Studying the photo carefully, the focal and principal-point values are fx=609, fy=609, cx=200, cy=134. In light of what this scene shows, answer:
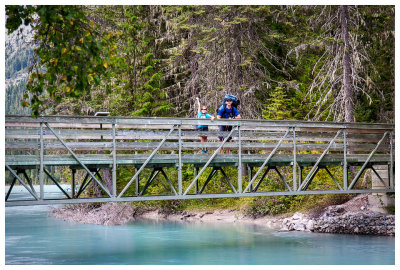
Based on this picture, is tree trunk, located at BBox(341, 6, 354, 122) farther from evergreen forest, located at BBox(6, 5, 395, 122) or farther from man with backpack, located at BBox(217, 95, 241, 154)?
man with backpack, located at BBox(217, 95, 241, 154)

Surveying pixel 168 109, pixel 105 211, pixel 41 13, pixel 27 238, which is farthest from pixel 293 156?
pixel 168 109

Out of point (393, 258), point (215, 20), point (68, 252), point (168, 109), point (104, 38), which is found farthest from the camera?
point (168, 109)

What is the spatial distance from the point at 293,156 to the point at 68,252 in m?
7.73

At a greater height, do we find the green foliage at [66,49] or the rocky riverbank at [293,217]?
the green foliage at [66,49]

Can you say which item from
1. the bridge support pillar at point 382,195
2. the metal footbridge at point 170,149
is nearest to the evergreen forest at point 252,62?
the bridge support pillar at point 382,195

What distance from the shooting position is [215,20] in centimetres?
2894

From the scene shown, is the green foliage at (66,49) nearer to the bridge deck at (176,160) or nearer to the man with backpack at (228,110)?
the bridge deck at (176,160)

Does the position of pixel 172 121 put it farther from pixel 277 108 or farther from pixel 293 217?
pixel 277 108

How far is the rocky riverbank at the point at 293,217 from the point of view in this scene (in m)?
22.0

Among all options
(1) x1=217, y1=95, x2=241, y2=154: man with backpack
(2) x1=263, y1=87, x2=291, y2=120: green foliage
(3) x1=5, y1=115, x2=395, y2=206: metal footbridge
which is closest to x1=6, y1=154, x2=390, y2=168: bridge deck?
(3) x1=5, y1=115, x2=395, y2=206: metal footbridge

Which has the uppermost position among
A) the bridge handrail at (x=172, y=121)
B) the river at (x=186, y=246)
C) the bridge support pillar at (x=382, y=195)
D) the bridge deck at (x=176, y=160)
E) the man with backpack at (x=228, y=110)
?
the man with backpack at (x=228, y=110)

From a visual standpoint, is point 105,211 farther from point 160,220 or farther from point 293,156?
point 293,156

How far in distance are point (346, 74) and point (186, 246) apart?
9.53 meters

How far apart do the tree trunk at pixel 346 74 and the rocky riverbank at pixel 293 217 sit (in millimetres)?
3283
